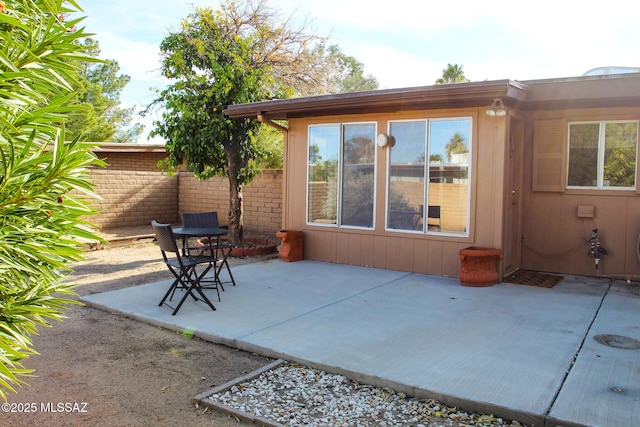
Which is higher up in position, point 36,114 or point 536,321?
point 36,114

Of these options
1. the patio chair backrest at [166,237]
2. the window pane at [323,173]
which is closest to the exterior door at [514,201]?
the window pane at [323,173]

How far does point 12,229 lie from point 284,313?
3.37 meters

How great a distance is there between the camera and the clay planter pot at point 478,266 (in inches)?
249

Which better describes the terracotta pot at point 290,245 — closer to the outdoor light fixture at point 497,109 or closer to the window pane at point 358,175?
the window pane at point 358,175

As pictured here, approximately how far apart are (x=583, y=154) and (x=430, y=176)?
6.78ft

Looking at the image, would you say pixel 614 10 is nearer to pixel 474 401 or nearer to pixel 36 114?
pixel 474 401

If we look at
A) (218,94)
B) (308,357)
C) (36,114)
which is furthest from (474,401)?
(218,94)

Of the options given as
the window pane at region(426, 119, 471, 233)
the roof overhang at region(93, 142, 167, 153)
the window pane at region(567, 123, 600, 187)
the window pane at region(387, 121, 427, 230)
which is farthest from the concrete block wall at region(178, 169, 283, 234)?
the window pane at region(567, 123, 600, 187)

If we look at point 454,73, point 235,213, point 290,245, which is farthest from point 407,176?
point 454,73

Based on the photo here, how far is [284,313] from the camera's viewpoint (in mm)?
5168

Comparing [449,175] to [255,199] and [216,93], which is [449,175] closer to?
[216,93]

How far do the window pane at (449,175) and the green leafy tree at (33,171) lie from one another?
5.29m

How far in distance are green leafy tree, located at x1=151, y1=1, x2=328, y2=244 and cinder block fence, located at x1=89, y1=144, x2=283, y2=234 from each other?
5.20 feet

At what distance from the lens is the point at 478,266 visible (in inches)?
251
